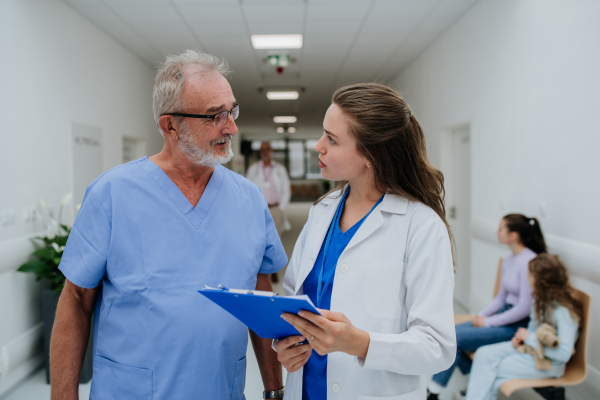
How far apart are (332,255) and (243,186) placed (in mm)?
383

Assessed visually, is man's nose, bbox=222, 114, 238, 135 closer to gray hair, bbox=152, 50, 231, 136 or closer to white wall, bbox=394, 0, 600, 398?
gray hair, bbox=152, 50, 231, 136

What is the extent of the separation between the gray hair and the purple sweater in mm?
2214

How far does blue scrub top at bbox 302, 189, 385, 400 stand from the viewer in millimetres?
1133

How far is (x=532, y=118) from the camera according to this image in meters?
3.00

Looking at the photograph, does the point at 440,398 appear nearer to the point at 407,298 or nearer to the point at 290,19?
the point at 407,298

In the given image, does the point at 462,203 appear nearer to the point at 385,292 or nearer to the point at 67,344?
the point at 385,292

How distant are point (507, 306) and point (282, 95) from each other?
645cm

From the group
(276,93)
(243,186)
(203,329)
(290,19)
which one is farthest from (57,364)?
(276,93)

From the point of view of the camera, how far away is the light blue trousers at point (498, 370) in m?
2.22

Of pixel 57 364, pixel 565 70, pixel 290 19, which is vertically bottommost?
pixel 57 364

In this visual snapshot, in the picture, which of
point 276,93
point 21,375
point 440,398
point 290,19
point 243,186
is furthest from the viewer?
point 276,93

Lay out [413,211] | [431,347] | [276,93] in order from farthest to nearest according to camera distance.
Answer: [276,93] < [413,211] < [431,347]

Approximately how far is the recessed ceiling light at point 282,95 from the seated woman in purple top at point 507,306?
5989mm

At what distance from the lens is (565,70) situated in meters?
2.60
